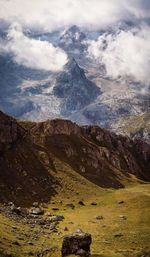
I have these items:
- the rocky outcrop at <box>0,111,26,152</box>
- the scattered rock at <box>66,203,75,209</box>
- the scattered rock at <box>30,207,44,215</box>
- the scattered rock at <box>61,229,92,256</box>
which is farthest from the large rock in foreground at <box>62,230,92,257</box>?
the rocky outcrop at <box>0,111,26,152</box>

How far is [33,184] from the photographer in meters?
169

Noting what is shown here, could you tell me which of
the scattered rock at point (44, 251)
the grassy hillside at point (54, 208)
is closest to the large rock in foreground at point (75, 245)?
the grassy hillside at point (54, 208)

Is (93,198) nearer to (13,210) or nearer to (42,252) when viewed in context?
(13,210)

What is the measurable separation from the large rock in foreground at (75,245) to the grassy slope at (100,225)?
132 inches

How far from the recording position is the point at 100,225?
129875mm

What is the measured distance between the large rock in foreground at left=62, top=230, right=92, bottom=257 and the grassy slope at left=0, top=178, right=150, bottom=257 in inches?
132

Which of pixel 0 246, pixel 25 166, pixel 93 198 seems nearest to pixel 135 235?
pixel 0 246

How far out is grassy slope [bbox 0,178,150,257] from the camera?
324 feet

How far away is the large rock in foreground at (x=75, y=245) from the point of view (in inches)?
3430

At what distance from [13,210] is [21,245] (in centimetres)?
3755

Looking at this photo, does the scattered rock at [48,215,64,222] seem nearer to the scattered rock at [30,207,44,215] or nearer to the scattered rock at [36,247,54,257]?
the scattered rock at [30,207,44,215]

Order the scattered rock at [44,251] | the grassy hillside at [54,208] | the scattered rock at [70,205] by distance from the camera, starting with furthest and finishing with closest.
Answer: the scattered rock at [70,205], the grassy hillside at [54,208], the scattered rock at [44,251]

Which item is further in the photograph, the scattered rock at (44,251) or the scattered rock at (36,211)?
the scattered rock at (36,211)

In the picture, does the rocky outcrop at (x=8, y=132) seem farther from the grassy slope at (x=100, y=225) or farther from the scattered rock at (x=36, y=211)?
the scattered rock at (x=36, y=211)
